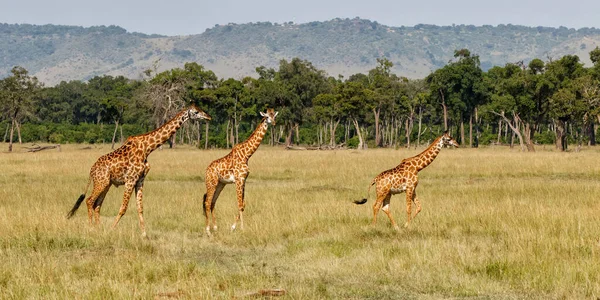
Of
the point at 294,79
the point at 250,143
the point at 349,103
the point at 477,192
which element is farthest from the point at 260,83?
the point at 250,143

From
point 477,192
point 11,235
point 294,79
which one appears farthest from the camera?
point 294,79

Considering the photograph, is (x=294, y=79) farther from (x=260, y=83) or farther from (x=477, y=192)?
(x=477, y=192)

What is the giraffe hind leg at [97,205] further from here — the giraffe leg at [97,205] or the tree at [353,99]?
the tree at [353,99]

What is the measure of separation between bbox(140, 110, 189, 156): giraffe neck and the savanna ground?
1.82 meters

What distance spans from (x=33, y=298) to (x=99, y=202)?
5828 millimetres

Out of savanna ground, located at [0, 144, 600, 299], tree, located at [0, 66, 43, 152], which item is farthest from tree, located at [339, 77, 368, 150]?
savanna ground, located at [0, 144, 600, 299]

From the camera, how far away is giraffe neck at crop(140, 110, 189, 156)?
14.2 metres

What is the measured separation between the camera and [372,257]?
11352 millimetres

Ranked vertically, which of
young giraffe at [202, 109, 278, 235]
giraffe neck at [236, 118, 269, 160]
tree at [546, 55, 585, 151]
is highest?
tree at [546, 55, 585, 151]

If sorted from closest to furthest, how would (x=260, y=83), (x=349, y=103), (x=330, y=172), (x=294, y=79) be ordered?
(x=330, y=172), (x=349, y=103), (x=260, y=83), (x=294, y=79)

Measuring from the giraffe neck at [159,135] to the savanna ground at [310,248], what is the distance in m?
1.82

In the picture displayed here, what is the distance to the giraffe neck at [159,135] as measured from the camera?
46.7 feet

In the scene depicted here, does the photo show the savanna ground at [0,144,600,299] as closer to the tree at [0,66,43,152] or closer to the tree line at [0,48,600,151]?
the tree at [0,66,43,152]

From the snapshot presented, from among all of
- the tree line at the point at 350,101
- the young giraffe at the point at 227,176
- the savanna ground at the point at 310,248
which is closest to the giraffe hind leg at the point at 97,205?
the savanna ground at the point at 310,248
